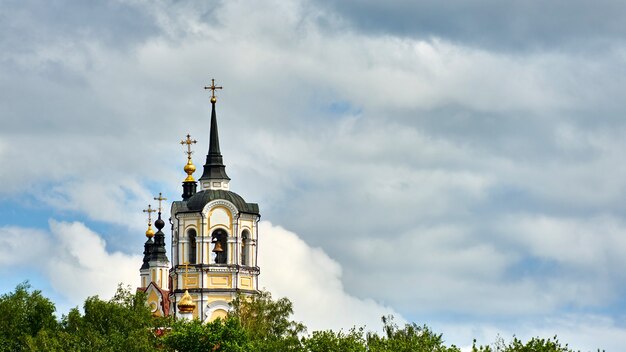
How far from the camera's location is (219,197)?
12769 cm

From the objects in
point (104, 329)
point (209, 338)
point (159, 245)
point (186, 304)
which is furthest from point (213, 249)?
point (209, 338)

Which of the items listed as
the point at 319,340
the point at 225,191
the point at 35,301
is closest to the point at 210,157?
the point at 225,191

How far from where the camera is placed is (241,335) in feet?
330

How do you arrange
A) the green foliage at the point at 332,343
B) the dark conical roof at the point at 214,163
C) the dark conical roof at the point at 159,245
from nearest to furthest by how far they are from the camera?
the green foliage at the point at 332,343 < the dark conical roof at the point at 214,163 < the dark conical roof at the point at 159,245

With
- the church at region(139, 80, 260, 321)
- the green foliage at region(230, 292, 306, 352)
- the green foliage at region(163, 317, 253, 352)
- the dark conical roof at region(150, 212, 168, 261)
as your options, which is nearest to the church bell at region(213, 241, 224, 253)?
the church at region(139, 80, 260, 321)

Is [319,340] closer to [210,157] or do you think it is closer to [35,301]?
[35,301]

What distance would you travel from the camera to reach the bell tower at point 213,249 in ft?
415

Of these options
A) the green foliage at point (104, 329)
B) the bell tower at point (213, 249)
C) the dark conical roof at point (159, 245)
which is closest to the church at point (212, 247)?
the bell tower at point (213, 249)

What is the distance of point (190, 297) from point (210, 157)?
931cm

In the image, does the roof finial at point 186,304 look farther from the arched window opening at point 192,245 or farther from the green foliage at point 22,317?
the green foliage at point 22,317

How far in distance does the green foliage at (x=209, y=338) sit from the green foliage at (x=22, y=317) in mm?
6670

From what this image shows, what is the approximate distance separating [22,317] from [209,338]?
10110 millimetres

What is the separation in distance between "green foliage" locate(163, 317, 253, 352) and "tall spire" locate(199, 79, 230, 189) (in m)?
28.2

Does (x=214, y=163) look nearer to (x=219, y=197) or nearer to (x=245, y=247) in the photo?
(x=219, y=197)
